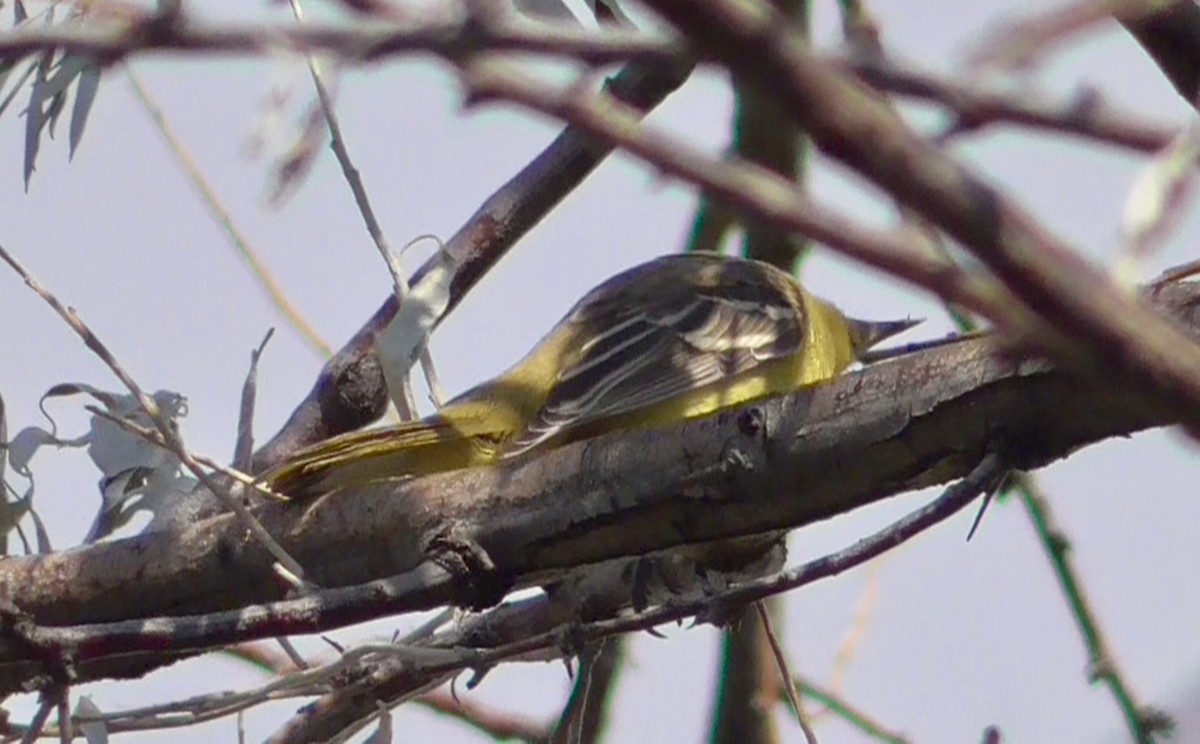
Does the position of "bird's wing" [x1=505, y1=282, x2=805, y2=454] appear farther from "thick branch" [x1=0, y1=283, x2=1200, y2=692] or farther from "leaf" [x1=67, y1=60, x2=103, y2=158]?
"leaf" [x1=67, y1=60, x2=103, y2=158]

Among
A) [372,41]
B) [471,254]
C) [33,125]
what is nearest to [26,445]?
[33,125]

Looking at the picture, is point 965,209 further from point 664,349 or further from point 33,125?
point 664,349

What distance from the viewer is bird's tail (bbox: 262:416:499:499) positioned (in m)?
2.43

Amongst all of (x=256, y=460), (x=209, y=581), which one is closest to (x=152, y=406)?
(x=209, y=581)

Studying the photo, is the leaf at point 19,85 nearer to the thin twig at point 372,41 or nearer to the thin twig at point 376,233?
the thin twig at point 376,233

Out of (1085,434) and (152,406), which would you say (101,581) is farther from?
(1085,434)

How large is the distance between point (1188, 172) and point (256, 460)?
8.85ft

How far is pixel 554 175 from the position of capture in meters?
3.30

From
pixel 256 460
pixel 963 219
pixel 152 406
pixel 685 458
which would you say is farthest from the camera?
pixel 256 460

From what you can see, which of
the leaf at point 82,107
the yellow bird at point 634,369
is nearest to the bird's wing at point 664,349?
the yellow bird at point 634,369

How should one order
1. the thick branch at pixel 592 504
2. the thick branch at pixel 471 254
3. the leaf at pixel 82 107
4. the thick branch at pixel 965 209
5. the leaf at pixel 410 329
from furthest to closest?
the thick branch at pixel 471 254, the leaf at pixel 82 107, the leaf at pixel 410 329, the thick branch at pixel 592 504, the thick branch at pixel 965 209

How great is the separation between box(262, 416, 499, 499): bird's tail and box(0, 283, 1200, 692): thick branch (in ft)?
0.28

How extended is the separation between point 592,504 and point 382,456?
2.43 ft

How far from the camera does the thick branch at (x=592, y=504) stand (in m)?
1.71
